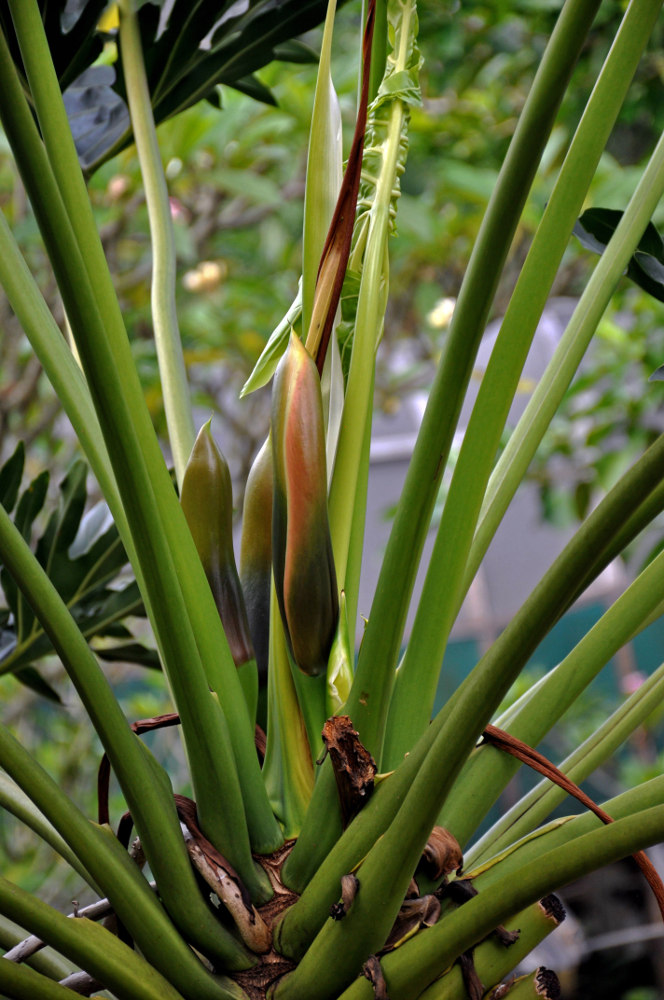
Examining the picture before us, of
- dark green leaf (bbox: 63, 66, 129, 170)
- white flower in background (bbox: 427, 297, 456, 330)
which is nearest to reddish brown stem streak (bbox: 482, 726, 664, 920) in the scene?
dark green leaf (bbox: 63, 66, 129, 170)

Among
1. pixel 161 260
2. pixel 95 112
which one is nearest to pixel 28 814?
pixel 161 260

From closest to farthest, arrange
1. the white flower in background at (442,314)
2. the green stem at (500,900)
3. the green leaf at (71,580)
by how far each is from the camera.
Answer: the green stem at (500,900), the green leaf at (71,580), the white flower in background at (442,314)

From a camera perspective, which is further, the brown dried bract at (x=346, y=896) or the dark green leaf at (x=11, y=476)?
the dark green leaf at (x=11, y=476)

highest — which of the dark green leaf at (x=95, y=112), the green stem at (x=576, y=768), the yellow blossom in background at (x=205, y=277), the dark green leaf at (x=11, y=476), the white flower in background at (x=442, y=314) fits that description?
the yellow blossom in background at (x=205, y=277)

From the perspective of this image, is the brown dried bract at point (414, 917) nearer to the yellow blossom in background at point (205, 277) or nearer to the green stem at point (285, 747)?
the green stem at point (285, 747)

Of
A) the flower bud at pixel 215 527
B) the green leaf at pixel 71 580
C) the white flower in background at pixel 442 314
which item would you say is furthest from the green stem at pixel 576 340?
the white flower in background at pixel 442 314

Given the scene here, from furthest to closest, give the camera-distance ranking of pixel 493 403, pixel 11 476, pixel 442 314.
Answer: pixel 442 314
pixel 11 476
pixel 493 403

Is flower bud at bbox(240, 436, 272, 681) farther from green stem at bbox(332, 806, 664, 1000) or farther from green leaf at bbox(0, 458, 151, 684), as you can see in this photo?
green leaf at bbox(0, 458, 151, 684)

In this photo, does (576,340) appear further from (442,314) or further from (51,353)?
(442,314)
